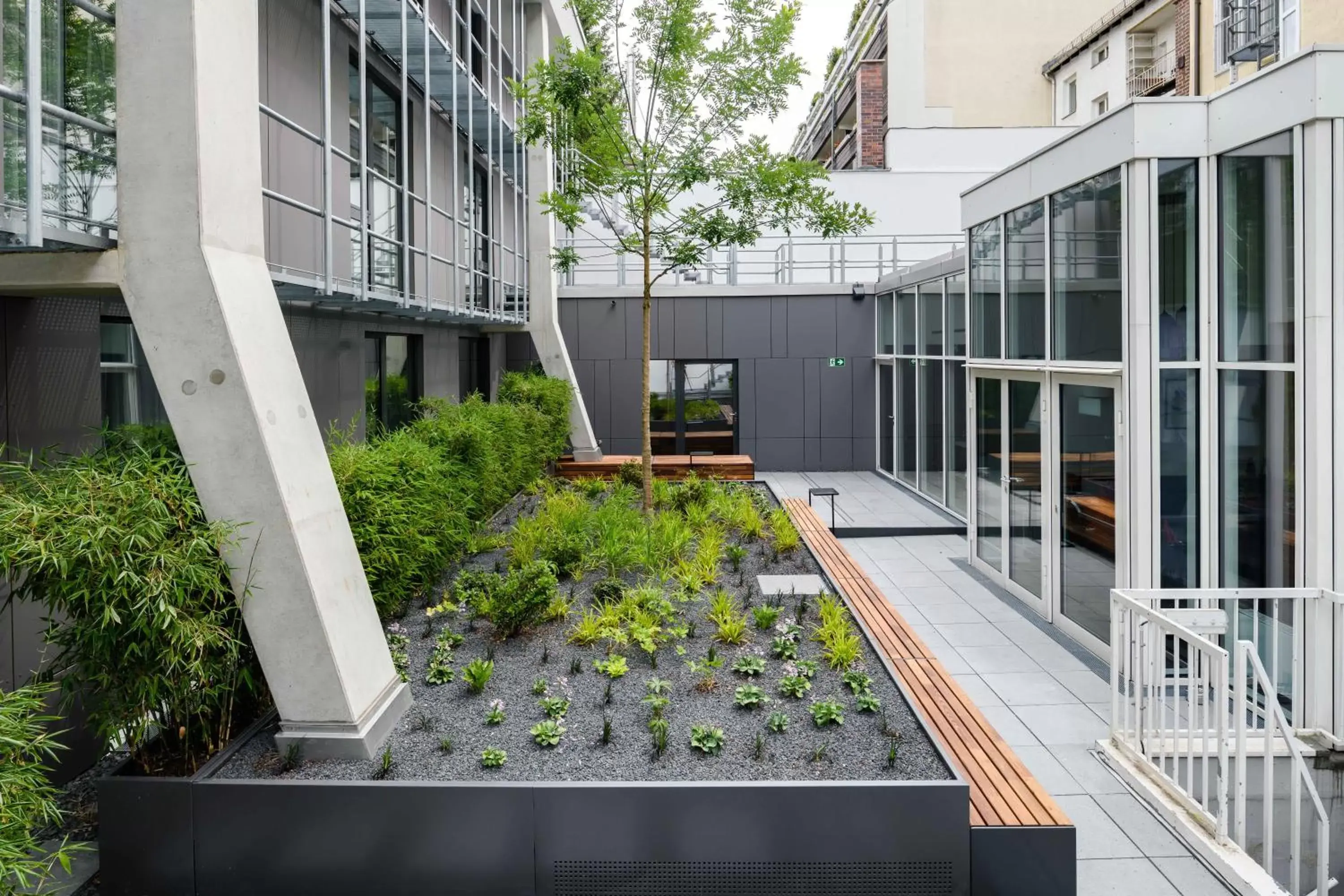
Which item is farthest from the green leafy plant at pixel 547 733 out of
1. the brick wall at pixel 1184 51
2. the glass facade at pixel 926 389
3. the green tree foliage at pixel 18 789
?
the brick wall at pixel 1184 51

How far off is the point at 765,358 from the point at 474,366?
5.72m

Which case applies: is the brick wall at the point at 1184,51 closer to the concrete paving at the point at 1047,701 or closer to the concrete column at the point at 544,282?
the concrete column at the point at 544,282

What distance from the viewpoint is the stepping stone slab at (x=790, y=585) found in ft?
23.9

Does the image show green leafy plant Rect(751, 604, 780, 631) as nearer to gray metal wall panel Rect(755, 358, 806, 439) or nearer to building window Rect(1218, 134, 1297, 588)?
building window Rect(1218, 134, 1297, 588)

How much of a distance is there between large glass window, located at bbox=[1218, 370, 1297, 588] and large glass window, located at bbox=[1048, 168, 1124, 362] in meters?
0.95

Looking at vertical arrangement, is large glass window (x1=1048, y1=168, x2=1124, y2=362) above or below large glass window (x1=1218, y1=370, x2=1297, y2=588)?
above

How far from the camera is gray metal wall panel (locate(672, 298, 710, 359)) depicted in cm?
1781

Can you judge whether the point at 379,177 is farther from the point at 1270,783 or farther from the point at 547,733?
the point at 1270,783

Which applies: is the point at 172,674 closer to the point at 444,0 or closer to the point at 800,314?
the point at 444,0

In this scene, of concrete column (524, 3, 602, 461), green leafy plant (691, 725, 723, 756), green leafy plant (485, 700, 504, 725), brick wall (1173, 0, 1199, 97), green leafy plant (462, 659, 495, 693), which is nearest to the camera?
green leafy plant (691, 725, 723, 756)

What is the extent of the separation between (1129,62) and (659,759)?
24308mm

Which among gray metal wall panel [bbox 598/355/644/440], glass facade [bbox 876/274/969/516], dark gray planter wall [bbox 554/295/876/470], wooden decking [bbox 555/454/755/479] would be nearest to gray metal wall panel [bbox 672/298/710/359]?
dark gray planter wall [bbox 554/295/876/470]

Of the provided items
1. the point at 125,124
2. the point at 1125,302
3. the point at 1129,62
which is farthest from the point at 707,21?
the point at 1129,62

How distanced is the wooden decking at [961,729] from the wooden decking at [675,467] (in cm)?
684
